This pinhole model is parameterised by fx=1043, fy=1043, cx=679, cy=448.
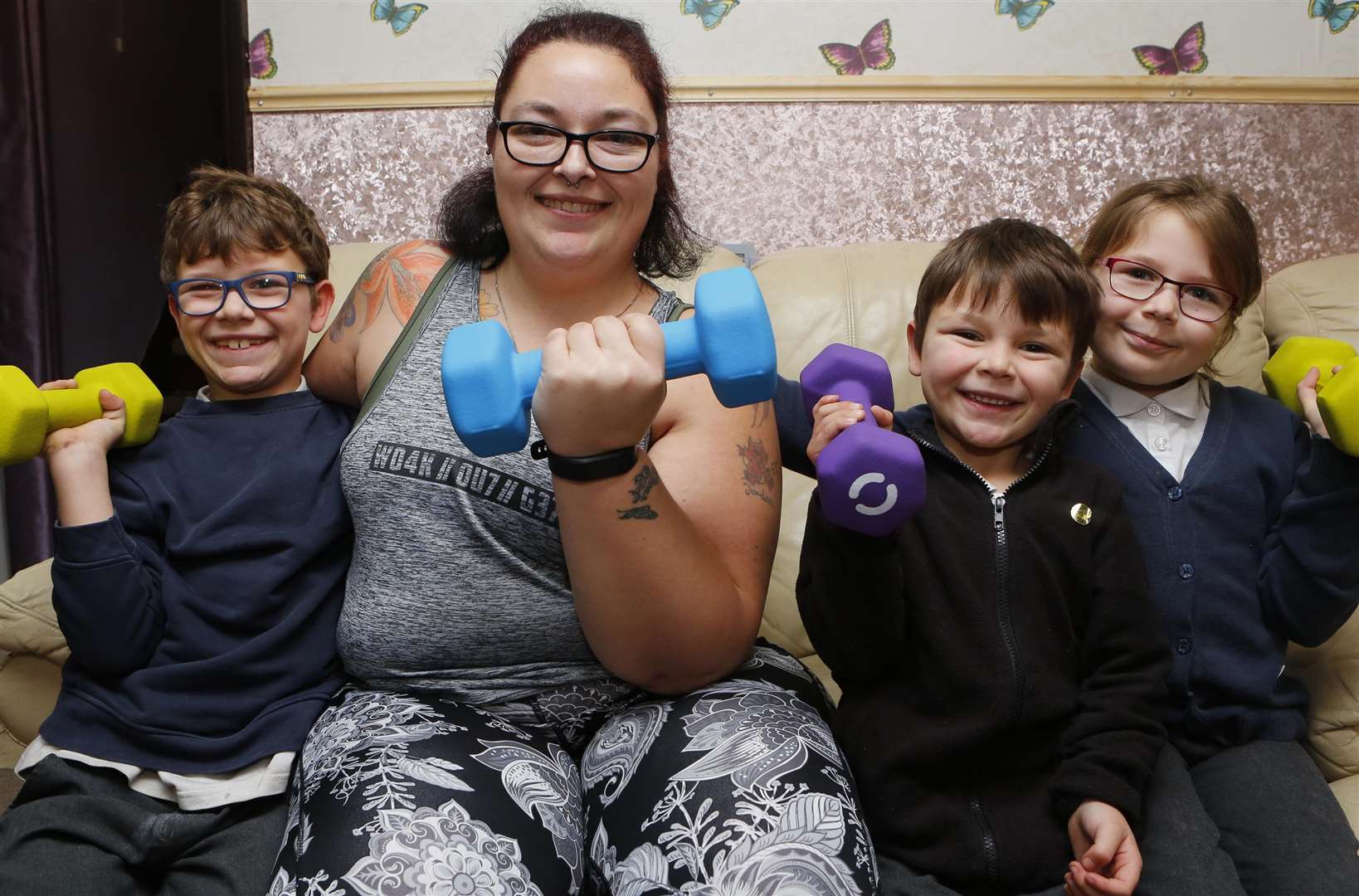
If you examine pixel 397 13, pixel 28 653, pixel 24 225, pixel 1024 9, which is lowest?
pixel 28 653

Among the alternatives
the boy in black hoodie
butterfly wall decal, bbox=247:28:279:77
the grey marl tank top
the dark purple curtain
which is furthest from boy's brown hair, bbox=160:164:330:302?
the dark purple curtain

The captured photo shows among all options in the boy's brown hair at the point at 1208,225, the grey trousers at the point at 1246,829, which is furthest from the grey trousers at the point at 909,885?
the boy's brown hair at the point at 1208,225

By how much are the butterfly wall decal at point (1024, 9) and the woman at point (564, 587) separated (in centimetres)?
120

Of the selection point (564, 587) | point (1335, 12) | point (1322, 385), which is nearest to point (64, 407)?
point (564, 587)

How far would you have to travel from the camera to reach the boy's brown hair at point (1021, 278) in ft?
3.76

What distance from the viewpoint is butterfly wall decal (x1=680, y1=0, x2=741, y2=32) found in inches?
85.3

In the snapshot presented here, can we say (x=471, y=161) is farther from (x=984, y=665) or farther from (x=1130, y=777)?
(x=1130, y=777)

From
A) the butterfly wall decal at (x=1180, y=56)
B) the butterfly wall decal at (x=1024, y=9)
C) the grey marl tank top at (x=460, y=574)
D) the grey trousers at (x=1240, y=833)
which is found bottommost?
the grey trousers at (x=1240, y=833)

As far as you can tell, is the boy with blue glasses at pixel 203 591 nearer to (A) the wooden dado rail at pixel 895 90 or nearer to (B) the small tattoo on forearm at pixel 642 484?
(B) the small tattoo on forearm at pixel 642 484

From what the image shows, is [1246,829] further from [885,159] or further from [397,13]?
[397,13]

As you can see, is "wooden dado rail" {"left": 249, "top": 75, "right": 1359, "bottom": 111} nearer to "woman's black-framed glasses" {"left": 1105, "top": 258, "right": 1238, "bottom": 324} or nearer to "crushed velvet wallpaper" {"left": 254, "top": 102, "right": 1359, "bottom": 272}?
"crushed velvet wallpaper" {"left": 254, "top": 102, "right": 1359, "bottom": 272}

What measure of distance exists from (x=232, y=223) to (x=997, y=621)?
103cm

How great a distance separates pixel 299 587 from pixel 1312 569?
1.19 m

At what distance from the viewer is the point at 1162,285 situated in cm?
126
